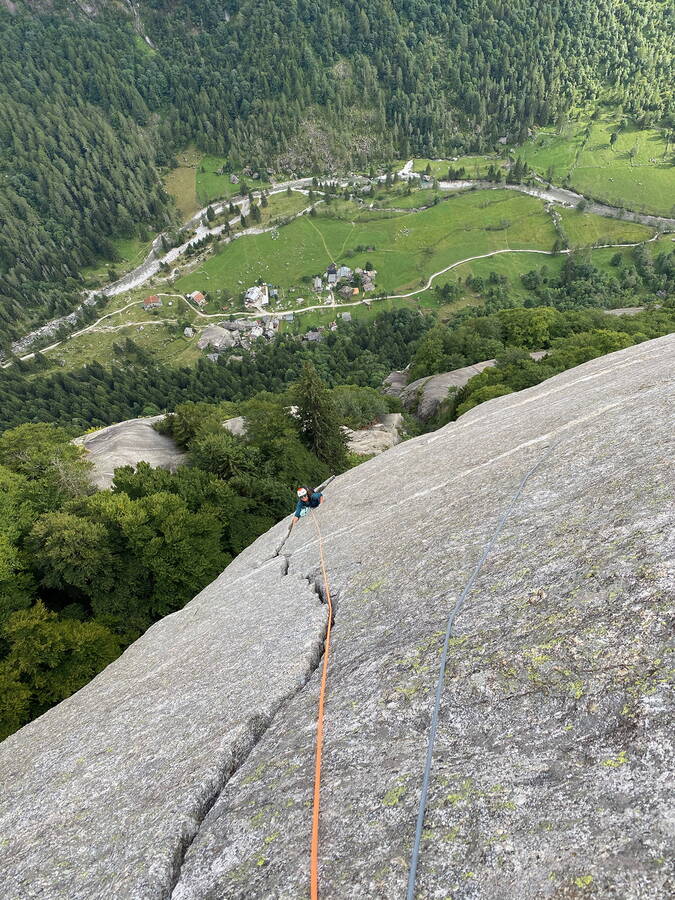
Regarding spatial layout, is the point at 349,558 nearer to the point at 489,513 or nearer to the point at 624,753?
the point at 489,513

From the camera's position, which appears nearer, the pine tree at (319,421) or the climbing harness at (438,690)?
the climbing harness at (438,690)

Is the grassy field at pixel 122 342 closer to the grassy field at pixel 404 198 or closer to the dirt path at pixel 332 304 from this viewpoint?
the dirt path at pixel 332 304

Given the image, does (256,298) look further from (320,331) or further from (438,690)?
(438,690)

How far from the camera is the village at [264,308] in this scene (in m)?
142

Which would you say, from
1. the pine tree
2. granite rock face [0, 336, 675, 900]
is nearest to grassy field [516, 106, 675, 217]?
the pine tree

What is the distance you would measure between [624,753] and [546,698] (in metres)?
1.06

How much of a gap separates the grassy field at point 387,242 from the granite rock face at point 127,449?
12662 cm

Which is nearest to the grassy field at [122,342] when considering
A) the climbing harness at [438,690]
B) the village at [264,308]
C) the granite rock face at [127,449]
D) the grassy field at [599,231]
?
the village at [264,308]

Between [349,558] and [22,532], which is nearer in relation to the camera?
[349,558]

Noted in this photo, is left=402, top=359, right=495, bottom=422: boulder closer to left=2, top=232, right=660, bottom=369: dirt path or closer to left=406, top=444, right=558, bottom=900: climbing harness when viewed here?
left=406, top=444, right=558, bottom=900: climbing harness

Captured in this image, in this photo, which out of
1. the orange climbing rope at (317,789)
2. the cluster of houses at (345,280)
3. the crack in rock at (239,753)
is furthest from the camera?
the cluster of houses at (345,280)

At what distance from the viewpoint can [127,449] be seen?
1641 inches

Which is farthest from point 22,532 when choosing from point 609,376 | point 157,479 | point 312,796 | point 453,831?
point 609,376

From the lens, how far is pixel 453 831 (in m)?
4.74
